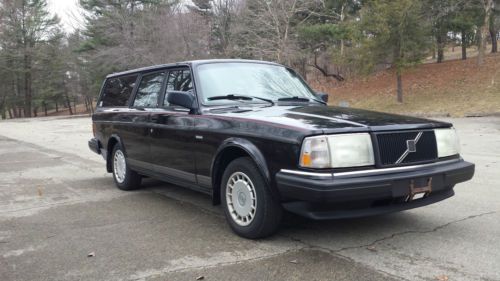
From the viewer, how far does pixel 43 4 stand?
53.9 metres

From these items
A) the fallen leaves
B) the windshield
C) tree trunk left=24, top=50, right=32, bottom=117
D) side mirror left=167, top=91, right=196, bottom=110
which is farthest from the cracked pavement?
tree trunk left=24, top=50, right=32, bottom=117

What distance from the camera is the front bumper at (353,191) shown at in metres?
3.60

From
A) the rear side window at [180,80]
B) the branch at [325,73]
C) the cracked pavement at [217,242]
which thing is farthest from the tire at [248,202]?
the branch at [325,73]

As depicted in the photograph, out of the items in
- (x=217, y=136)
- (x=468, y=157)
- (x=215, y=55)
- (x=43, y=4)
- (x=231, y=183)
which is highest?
(x=43, y=4)

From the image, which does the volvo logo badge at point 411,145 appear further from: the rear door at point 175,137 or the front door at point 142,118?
the front door at point 142,118

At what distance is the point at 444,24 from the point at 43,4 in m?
44.1

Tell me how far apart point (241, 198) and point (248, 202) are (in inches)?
4.1

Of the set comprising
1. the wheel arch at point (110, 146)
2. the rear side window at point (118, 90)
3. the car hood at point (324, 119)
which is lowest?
the wheel arch at point (110, 146)

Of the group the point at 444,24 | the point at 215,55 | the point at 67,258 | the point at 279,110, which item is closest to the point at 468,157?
the point at 279,110

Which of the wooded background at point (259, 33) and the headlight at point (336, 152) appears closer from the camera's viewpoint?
the headlight at point (336, 152)

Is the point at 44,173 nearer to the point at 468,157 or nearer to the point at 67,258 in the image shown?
the point at 67,258

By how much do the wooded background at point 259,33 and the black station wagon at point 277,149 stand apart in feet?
68.8

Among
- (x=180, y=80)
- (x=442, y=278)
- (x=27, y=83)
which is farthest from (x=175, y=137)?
(x=27, y=83)

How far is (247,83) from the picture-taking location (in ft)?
17.5
